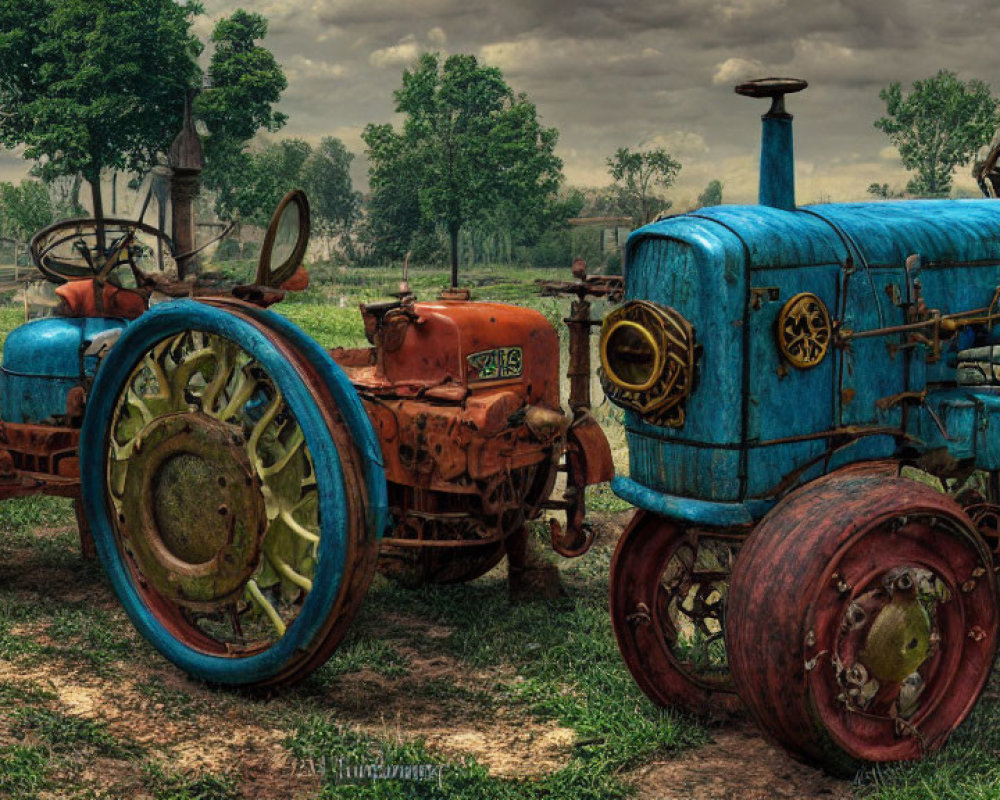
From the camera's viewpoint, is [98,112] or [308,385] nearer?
[308,385]

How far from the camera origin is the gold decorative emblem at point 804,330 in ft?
13.2

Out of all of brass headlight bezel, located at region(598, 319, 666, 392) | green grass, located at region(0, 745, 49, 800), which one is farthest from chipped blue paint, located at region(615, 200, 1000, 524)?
green grass, located at region(0, 745, 49, 800)

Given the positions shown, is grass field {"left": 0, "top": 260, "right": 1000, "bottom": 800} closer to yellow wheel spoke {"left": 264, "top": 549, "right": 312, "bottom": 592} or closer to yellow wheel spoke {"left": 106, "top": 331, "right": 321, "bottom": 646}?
yellow wheel spoke {"left": 106, "top": 331, "right": 321, "bottom": 646}

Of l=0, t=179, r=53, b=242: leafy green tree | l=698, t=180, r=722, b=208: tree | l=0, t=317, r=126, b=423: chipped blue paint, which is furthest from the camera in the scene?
l=698, t=180, r=722, b=208: tree

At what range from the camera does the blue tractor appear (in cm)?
374

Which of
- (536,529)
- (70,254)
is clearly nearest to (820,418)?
(536,529)

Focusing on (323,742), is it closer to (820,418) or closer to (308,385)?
(308,385)

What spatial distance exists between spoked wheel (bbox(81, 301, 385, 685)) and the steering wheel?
6.01 feet

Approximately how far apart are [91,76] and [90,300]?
24.9 meters

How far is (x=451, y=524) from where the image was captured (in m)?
5.95

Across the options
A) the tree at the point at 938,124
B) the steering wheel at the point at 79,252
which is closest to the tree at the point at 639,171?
the tree at the point at 938,124

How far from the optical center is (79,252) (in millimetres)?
7043

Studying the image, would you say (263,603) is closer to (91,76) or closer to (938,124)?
(91,76)

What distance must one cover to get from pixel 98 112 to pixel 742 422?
28178 mm
